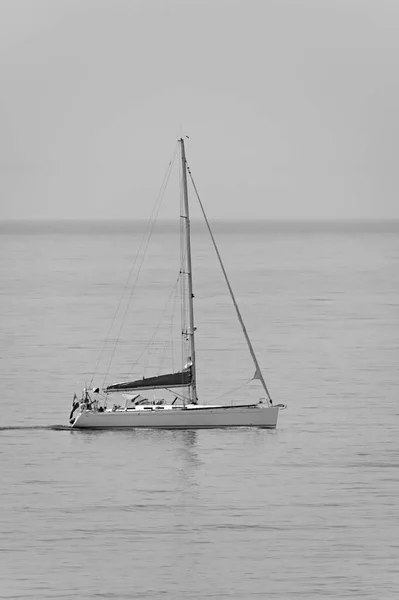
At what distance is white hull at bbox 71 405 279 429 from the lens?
63.7 m

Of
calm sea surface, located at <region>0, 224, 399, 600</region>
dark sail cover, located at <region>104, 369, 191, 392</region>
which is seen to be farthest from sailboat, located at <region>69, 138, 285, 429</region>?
calm sea surface, located at <region>0, 224, 399, 600</region>

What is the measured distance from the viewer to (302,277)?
652 ft

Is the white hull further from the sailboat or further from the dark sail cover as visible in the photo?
the dark sail cover

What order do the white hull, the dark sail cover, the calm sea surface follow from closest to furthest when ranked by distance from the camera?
the calm sea surface < the white hull < the dark sail cover

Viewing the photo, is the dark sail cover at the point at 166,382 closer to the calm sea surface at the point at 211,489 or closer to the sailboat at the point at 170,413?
the sailboat at the point at 170,413

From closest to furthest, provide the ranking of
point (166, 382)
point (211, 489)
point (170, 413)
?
1. point (211, 489)
2. point (170, 413)
3. point (166, 382)

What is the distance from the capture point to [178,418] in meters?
63.7

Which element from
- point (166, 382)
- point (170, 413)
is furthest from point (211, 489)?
point (166, 382)

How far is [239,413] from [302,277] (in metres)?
135

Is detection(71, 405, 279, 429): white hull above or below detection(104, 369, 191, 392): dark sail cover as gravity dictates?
below

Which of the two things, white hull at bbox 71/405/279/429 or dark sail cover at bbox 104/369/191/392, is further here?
dark sail cover at bbox 104/369/191/392

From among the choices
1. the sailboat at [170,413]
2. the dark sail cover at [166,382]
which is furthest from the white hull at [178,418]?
the dark sail cover at [166,382]

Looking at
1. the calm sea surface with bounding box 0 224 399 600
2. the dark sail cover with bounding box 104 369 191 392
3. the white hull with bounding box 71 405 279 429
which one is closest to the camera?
the calm sea surface with bounding box 0 224 399 600

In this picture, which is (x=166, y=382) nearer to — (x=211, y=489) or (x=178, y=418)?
(x=178, y=418)
